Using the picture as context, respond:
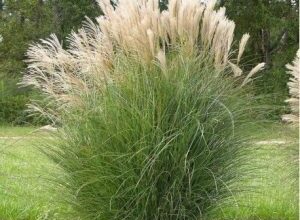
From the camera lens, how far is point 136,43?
9.07 ft

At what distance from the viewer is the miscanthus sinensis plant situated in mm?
2422

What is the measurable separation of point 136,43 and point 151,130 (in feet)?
1.77

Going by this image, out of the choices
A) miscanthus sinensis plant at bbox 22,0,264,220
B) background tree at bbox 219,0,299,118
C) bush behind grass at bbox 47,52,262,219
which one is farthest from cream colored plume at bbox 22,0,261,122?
background tree at bbox 219,0,299,118

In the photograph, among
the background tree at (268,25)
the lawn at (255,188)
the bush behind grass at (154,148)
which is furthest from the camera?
the background tree at (268,25)

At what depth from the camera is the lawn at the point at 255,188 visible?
2697mm

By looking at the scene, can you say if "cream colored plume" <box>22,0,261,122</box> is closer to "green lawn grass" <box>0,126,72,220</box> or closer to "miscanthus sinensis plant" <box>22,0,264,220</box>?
"miscanthus sinensis plant" <box>22,0,264,220</box>

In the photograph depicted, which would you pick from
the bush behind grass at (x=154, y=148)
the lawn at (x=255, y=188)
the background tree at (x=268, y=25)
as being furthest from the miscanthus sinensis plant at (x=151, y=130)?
the background tree at (x=268, y=25)

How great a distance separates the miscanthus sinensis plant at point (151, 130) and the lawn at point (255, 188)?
0.12 meters

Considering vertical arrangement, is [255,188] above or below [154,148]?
below

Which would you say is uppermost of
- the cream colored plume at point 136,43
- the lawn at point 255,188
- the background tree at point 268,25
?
the background tree at point 268,25

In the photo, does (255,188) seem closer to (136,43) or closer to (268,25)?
(136,43)

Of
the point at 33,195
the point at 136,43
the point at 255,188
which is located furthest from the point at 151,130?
the point at 33,195

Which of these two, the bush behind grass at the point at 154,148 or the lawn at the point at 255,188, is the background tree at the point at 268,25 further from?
the bush behind grass at the point at 154,148

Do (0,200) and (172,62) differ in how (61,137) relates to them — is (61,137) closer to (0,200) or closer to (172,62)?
(172,62)
